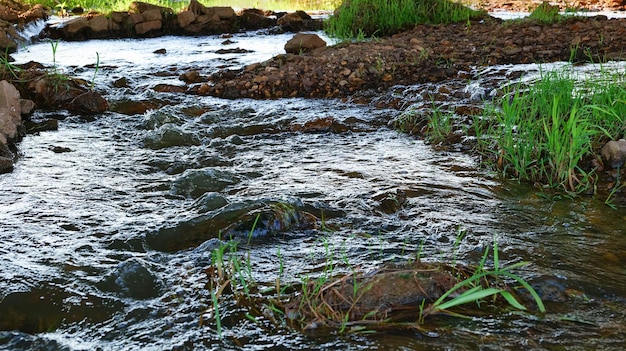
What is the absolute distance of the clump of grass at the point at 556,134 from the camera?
387cm

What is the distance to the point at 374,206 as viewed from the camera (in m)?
3.54

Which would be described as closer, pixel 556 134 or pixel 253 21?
pixel 556 134

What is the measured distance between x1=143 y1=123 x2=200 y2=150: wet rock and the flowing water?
0.05ft

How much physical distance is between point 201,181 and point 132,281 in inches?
54.3

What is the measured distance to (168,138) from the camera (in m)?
5.02

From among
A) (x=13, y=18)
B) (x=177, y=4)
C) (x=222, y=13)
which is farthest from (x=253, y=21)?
(x=13, y=18)

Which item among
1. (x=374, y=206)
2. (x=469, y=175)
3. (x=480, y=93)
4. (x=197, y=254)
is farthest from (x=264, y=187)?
(x=480, y=93)

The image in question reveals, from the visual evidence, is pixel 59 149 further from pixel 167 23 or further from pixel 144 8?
pixel 144 8

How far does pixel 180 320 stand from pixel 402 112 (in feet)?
12.3

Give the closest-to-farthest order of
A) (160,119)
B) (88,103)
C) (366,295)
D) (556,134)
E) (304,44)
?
1. (366,295)
2. (556,134)
3. (160,119)
4. (88,103)
5. (304,44)

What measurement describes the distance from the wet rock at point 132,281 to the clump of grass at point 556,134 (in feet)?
7.88

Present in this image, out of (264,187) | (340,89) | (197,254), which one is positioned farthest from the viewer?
(340,89)

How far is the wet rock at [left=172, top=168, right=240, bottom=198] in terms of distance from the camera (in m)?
3.84

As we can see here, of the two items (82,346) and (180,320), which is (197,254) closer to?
(180,320)
